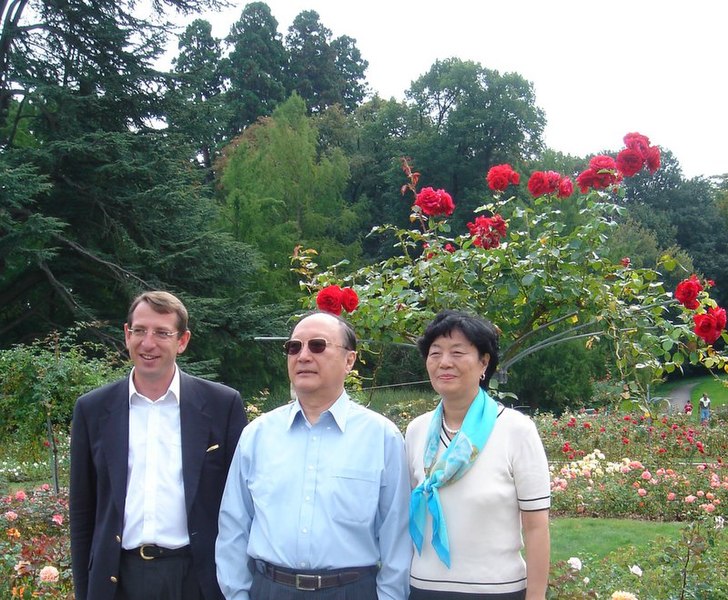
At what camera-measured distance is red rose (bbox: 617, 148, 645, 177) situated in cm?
392

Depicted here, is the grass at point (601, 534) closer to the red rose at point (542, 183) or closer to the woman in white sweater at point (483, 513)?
the red rose at point (542, 183)

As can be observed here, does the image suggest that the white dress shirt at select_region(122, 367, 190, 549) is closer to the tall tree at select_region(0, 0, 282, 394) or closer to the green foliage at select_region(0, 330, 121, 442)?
the green foliage at select_region(0, 330, 121, 442)

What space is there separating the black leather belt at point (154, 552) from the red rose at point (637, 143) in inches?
111

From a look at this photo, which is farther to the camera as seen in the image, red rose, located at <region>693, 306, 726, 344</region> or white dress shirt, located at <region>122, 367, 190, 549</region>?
red rose, located at <region>693, 306, 726, 344</region>

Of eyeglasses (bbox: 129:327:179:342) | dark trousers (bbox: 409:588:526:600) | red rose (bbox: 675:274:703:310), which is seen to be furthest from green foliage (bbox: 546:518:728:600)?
eyeglasses (bbox: 129:327:179:342)

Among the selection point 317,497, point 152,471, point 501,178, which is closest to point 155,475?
point 152,471

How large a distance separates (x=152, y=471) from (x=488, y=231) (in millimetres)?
2124

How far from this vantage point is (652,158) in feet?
12.9

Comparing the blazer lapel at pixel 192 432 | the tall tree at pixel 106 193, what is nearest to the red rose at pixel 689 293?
the blazer lapel at pixel 192 432

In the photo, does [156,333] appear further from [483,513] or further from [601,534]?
[601,534]

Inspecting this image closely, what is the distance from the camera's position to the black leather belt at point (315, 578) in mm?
2279

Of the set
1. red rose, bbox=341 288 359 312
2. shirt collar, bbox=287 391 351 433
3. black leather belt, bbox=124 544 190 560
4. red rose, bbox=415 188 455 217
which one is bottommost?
black leather belt, bbox=124 544 190 560

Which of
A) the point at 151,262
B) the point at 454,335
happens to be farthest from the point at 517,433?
the point at 151,262

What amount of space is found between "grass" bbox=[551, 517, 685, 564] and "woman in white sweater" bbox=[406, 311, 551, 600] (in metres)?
4.17
